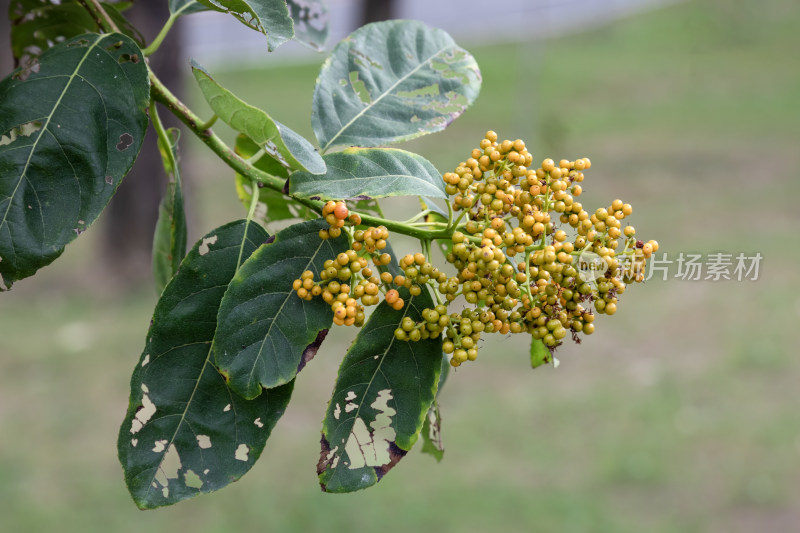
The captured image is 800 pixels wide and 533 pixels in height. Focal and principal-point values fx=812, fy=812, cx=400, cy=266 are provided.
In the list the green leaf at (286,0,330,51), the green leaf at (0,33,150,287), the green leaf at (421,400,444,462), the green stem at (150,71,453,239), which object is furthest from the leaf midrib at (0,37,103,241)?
the green leaf at (421,400,444,462)

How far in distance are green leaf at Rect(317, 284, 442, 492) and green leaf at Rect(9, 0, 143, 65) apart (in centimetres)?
81

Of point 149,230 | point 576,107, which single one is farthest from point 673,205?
point 149,230

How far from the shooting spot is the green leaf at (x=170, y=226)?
1499mm

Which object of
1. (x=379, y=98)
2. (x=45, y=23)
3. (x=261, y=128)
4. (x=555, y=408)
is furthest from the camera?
(x=555, y=408)

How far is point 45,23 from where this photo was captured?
160 centimetres

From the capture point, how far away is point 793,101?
39.4 ft

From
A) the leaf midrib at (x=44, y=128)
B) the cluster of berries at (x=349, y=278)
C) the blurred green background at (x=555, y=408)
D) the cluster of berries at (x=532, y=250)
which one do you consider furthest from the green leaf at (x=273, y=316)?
the blurred green background at (x=555, y=408)

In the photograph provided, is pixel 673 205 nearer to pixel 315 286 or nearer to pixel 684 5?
pixel 315 286

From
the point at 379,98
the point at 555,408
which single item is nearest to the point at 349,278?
the point at 379,98

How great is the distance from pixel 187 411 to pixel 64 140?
0.44 meters

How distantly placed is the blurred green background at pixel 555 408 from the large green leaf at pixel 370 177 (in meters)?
3.46

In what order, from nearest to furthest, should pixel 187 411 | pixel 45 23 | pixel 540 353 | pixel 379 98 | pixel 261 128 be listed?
pixel 261 128 → pixel 187 411 → pixel 540 353 → pixel 379 98 → pixel 45 23

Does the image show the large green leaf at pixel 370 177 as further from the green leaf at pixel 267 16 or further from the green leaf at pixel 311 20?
the green leaf at pixel 311 20

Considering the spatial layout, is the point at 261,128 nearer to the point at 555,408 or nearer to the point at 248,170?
the point at 248,170
